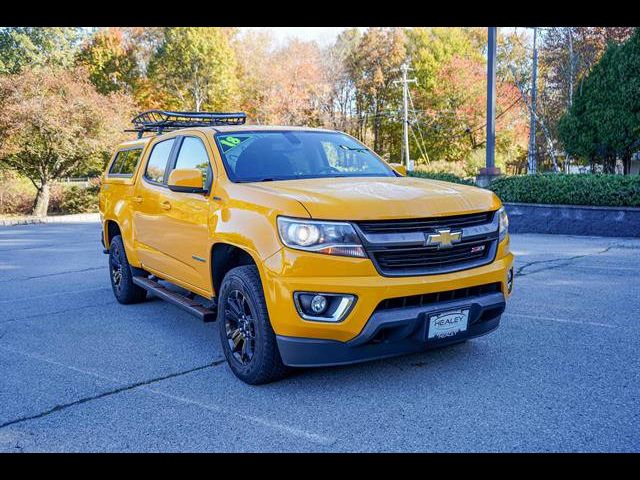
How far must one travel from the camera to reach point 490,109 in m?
14.5

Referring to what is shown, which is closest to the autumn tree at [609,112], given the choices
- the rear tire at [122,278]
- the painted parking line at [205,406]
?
the rear tire at [122,278]

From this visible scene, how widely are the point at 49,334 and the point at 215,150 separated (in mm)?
2584

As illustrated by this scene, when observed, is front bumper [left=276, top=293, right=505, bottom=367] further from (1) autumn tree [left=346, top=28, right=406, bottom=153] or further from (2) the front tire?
(1) autumn tree [left=346, top=28, right=406, bottom=153]

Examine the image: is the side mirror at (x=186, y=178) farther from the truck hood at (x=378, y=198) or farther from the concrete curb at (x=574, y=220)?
the concrete curb at (x=574, y=220)

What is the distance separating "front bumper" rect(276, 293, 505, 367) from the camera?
352cm

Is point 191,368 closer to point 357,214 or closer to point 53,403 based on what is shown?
point 53,403

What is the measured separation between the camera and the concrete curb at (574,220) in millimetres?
11391

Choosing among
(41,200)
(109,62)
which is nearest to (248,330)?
(41,200)

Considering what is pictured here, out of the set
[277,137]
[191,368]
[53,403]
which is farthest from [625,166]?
[53,403]

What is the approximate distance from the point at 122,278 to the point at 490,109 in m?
11.0

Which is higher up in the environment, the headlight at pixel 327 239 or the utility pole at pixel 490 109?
the utility pole at pixel 490 109

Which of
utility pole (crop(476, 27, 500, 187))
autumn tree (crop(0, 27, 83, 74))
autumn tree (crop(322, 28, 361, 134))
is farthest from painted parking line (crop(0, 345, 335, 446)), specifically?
autumn tree (crop(322, 28, 361, 134))

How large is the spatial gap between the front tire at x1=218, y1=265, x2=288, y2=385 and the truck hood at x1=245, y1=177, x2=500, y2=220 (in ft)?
2.19

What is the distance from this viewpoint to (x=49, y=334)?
5539 mm
